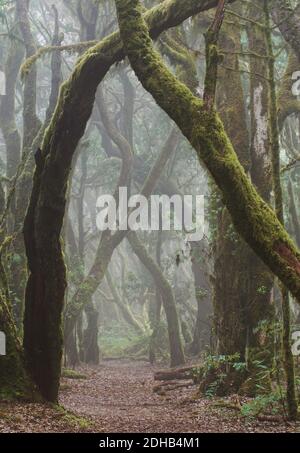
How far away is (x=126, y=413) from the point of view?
9.64 metres

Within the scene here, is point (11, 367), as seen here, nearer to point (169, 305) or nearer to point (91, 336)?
point (91, 336)

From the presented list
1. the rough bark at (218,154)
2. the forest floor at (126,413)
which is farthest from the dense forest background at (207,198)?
the forest floor at (126,413)

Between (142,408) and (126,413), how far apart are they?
3.60 feet

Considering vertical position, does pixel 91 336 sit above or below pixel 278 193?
below

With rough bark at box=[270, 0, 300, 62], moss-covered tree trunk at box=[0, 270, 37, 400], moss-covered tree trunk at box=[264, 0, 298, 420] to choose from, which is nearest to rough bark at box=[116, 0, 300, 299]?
moss-covered tree trunk at box=[264, 0, 298, 420]

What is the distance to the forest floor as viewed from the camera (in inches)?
275

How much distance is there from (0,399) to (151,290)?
19381mm

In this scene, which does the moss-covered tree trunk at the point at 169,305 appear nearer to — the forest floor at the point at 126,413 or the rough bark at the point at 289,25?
the forest floor at the point at 126,413

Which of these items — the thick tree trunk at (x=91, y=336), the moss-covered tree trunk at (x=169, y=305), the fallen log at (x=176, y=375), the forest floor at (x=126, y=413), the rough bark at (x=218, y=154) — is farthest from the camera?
the thick tree trunk at (x=91, y=336)

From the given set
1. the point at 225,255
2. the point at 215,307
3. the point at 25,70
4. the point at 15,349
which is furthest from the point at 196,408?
the point at 25,70

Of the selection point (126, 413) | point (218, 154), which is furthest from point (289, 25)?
point (126, 413)

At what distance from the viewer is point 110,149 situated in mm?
24703

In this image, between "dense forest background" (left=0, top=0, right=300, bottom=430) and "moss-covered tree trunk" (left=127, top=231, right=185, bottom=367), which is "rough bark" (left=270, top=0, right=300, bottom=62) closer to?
"dense forest background" (left=0, top=0, right=300, bottom=430)

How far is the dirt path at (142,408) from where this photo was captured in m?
7.55
